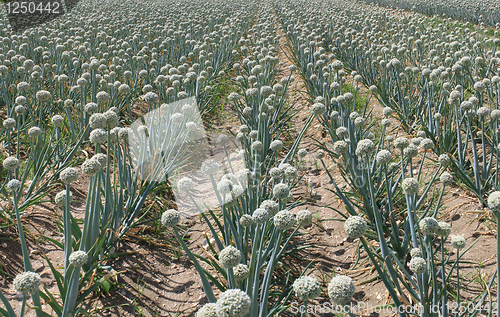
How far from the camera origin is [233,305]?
1.17 meters

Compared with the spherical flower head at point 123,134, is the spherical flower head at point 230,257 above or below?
Result: below

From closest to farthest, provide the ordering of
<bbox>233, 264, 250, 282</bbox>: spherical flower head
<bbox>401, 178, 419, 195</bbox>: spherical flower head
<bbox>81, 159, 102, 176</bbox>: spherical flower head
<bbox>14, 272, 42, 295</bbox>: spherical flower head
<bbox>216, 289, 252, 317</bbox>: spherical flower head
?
<bbox>216, 289, 252, 317</bbox>: spherical flower head, <bbox>14, 272, 42, 295</bbox>: spherical flower head, <bbox>233, 264, 250, 282</bbox>: spherical flower head, <bbox>401, 178, 419, 195</bbox>: spherical flower head, <bbox>81, 159, 102, 176</bbox>: spherical flower head

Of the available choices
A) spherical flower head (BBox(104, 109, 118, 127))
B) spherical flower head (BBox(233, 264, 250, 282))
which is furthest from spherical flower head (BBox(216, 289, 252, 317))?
spherical flower head (BBox(104, 109, 118, 127))

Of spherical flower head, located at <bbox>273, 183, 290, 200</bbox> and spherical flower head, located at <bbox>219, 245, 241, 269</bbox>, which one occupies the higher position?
spherical flower head, located at <bbox>273, 183, 290, 200</bbox>

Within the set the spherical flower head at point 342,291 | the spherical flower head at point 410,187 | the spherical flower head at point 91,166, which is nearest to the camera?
the spherical flower head at point 342,291

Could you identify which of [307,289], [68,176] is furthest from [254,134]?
[307,289]

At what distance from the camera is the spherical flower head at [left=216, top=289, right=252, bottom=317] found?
1.17 m

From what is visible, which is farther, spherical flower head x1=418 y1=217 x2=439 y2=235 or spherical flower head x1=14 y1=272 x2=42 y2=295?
spherical flower head x1=418 y1=217 x2=439 y2=235

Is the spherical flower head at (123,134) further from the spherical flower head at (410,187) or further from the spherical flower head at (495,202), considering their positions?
the spherical flower head at (495,202)

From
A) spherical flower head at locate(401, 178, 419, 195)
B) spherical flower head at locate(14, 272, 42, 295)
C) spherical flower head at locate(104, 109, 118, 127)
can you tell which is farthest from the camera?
spherical flower head at locate(104, 109, 118, 127)

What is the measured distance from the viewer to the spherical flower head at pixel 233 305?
117cm

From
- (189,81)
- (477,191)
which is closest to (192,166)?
(189,81)

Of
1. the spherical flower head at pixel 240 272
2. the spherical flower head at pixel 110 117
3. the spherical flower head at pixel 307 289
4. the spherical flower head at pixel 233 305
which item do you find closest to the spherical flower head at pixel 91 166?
the spherical flower head at pixel 110 117

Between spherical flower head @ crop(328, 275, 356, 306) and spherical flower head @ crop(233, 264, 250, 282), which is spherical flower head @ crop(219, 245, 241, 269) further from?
spherical flower head @ crop(328, 275, 356, 306)
